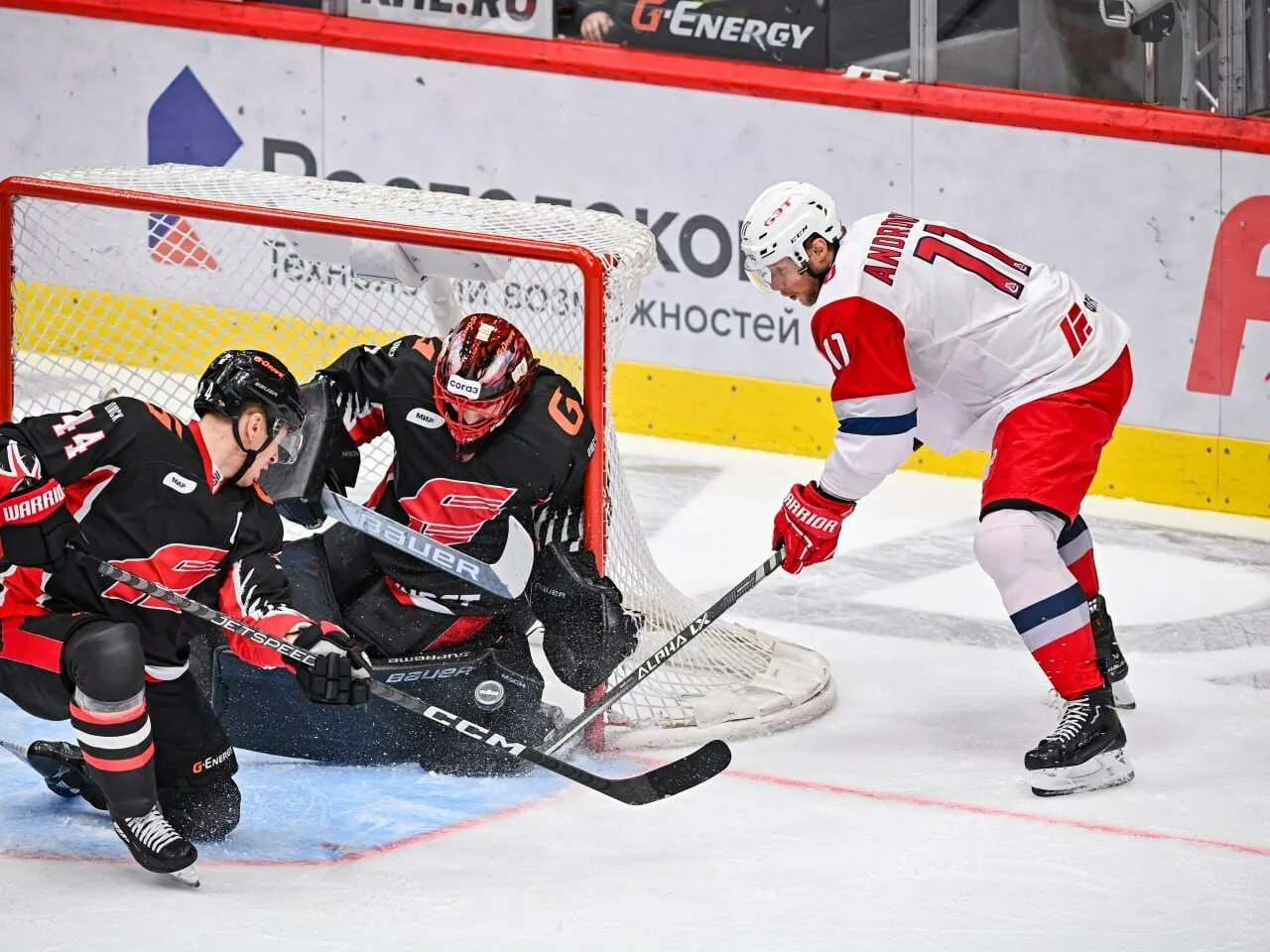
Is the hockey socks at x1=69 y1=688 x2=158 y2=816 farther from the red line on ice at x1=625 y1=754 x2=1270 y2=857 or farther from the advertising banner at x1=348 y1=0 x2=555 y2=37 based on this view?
the advertising banner at x1=348 y1=0 x2=555 y2=37

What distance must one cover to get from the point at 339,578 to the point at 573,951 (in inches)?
49.7

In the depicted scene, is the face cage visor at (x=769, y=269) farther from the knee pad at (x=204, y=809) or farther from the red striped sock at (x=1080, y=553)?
the knee pad at (x=204, y=809)

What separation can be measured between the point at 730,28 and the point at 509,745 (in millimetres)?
3198

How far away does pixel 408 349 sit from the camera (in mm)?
4230

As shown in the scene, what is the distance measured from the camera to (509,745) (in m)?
3.94

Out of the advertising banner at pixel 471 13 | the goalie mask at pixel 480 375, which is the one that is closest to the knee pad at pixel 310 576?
the goalie mask at pixel 480 375

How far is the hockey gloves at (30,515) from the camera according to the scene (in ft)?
11.1

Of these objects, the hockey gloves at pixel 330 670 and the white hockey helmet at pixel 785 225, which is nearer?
the hockey gloves at pixel 330 670

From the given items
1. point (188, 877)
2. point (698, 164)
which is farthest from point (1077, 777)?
point (698, 164)

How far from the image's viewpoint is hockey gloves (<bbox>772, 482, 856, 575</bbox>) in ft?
13.8

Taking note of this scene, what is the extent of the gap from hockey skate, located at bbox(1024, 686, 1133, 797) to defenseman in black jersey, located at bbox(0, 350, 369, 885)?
53.2 inches

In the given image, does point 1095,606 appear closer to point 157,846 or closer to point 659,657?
point 659,657

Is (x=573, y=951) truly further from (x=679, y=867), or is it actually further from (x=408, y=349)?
(x=408, y=349)

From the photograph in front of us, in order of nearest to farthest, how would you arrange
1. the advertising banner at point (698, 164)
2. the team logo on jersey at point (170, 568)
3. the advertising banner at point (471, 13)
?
1. the team logo on jersey at point (170, 568)
2. the advertising banner at point (698, 164)
3. the advertising banner at point (471, 13)
